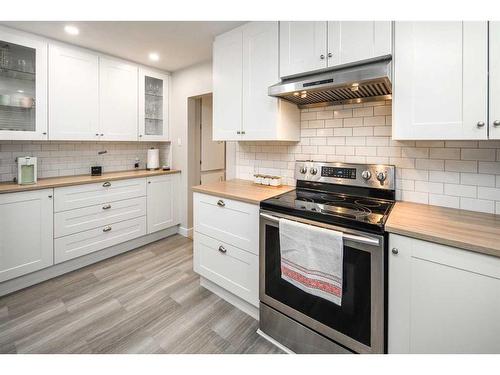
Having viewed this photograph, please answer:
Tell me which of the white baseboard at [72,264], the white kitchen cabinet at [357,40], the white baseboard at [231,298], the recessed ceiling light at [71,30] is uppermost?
the recessed ceiling light at [71,30]

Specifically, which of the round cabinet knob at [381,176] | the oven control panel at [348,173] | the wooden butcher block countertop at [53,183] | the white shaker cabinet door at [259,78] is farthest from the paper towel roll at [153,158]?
the round cabinet knob at [381,176]

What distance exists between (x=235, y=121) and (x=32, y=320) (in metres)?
2.24

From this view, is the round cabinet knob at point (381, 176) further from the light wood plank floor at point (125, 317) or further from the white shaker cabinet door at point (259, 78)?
the light wood plank floor at point (125, 317)

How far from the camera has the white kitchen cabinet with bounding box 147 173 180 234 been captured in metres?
3.46

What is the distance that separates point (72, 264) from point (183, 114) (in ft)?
7.38

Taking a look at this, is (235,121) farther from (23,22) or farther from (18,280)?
(18,280)

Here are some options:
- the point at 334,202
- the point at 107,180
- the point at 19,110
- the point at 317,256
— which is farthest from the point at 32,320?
the point at 334,202

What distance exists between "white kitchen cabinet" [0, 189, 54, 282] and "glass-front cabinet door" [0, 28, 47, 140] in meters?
0.60

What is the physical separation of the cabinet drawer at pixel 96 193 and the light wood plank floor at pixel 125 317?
0.72 metres

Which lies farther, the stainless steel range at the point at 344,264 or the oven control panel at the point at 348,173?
the oven control panel at the point at 348,173

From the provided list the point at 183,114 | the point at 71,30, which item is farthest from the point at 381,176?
the point at 71,30

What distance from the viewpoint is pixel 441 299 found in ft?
3.86

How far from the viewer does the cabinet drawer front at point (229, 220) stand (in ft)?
6.23

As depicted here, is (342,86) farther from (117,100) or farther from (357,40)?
(117,100)
